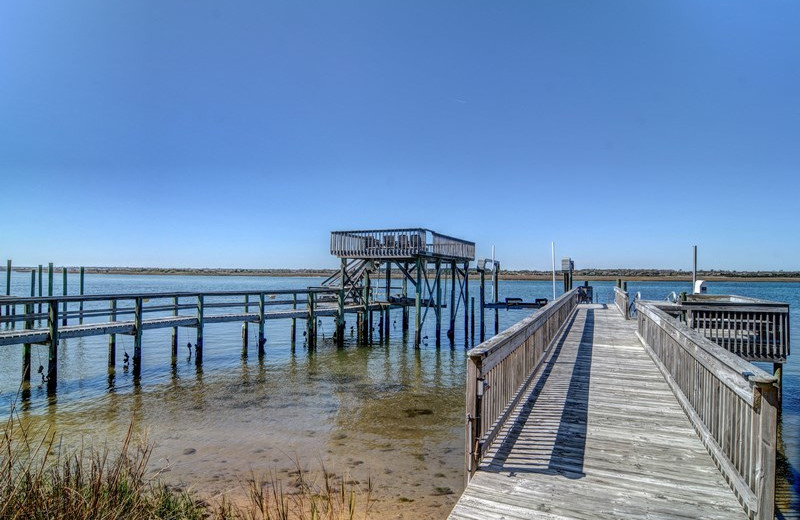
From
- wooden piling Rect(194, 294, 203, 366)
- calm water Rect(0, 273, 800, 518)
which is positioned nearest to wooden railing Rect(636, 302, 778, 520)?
calm water Rect(0, 273, 800, 518)

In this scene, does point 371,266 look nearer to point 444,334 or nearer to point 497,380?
point 444,334

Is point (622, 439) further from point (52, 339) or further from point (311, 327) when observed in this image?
point (311, 327)

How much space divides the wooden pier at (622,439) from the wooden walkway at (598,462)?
0.04 ft

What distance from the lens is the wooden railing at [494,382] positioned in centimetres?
439

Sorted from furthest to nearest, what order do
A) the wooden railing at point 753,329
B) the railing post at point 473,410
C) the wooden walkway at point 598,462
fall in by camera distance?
1. the wooden railing at point 753,329
2. the railing post at point 473,410
3. the wooden walkway at point 598,462

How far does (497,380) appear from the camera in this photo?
17.3ft

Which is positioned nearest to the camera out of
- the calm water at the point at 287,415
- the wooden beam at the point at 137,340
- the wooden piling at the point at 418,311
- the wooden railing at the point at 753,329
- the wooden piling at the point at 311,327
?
the calm water at the point at 287,415

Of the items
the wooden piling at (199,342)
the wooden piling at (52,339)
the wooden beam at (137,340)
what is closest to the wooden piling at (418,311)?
the wooden piling at (199,342)

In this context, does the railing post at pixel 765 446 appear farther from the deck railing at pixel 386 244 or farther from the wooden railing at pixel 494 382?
the deck railing at pixel 386 244

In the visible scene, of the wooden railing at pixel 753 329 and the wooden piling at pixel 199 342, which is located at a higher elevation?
the wooden railing at pixel 753 329

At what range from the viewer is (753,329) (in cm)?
1077

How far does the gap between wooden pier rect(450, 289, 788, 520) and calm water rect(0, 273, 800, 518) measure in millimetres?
1659

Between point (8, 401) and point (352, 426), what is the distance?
29.0ft

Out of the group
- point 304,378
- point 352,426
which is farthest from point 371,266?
point 352,426
